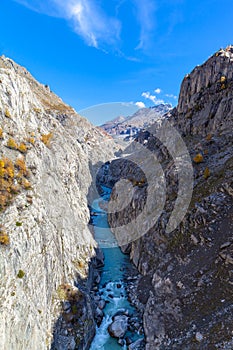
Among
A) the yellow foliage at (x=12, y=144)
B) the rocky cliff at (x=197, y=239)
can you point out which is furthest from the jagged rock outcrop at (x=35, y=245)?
the rocky cliff at (x=197, y=239)

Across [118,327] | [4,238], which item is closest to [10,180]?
[4,238]

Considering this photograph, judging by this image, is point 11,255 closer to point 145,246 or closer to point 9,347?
point 9,347

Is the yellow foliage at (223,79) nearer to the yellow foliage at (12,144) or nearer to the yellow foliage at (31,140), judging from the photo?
the yellow foliage at (31,140)

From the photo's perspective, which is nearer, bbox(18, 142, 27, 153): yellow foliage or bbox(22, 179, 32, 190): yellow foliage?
bbox(22, 179, 32, 190): yellow foliage

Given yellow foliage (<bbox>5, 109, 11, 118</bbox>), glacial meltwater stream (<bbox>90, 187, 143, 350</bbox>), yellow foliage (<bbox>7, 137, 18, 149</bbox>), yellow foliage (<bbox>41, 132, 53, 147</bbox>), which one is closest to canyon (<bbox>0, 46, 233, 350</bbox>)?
yellow foliage (<bbox>5, 109, 11, 118</bbox>)

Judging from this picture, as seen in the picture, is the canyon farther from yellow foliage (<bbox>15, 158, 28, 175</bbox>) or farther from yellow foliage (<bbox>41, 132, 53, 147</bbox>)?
yellow foliage (<bbox>41, 132, 53, 147</bbox>)

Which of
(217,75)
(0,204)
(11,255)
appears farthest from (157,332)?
(217,75)

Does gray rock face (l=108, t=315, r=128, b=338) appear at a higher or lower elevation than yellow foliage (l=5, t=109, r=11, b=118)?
lower
